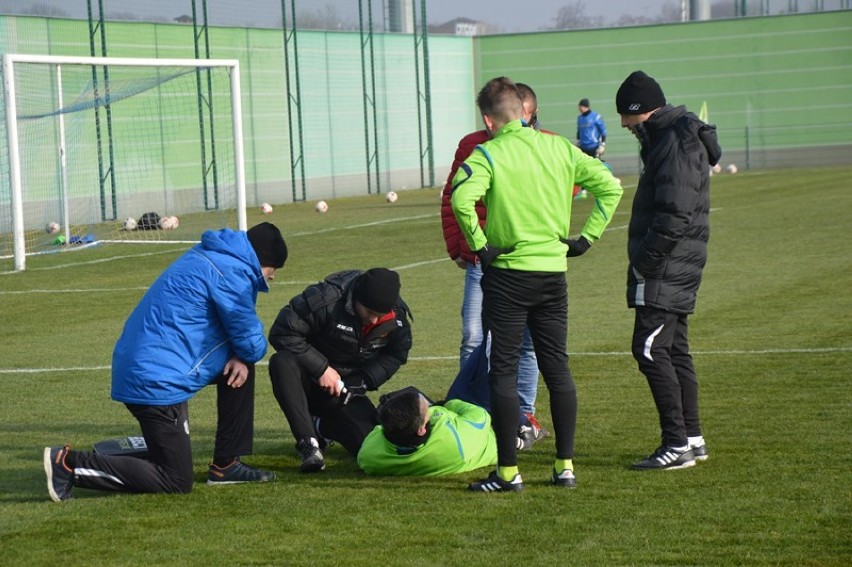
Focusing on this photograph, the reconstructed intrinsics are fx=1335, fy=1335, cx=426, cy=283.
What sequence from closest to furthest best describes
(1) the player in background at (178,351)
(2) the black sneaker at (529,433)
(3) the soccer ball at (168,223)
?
1. (1) the player in background at (178,351)
2. (2) the black sneaker at (529,433)
3. (3) the soccer ball at (168,223)

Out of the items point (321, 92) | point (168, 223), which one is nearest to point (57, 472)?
point (168, 223)

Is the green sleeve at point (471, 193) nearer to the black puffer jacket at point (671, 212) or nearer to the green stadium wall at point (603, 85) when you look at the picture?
the black puffer jacket at point (671, 212)

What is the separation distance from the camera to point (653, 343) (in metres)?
6.75

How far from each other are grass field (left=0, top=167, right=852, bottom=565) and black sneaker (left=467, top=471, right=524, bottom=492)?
0.07 meters

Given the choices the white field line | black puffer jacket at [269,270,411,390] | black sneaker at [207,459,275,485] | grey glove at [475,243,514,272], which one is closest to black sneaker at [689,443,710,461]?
grey glove at [475,243,514,272]

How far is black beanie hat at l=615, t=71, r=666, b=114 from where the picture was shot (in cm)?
666

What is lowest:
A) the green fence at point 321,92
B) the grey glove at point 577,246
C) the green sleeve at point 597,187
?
the grey glove at point 577,246

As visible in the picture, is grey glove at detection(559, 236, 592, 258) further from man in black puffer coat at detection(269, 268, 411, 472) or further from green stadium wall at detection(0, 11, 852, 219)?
green stadium wall at detection(0, 11, 852, 219)

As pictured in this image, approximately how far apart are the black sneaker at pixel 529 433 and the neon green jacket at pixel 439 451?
293 millimetres

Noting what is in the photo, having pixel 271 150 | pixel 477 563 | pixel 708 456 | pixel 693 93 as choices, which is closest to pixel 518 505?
pixel 477 563

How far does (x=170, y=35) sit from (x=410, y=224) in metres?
9.13

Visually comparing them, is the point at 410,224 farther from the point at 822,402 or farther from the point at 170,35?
the point at 822,402

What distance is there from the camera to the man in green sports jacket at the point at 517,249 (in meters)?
6.19

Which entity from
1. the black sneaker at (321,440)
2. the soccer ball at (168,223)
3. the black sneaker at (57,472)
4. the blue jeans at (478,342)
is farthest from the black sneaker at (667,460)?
the soccer ball at (168,223)
